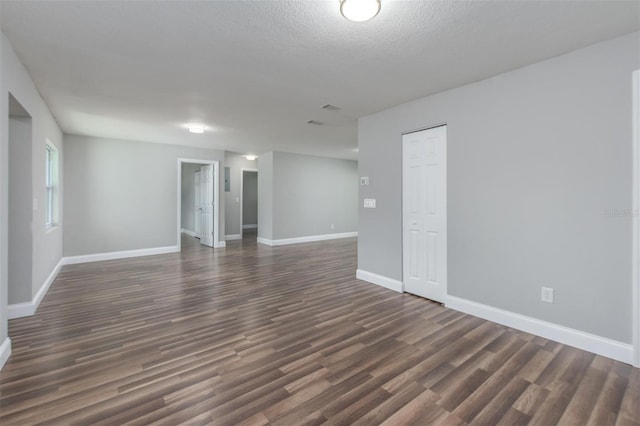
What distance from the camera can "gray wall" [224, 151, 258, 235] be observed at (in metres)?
8.43

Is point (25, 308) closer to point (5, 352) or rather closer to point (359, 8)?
point (5, 352)

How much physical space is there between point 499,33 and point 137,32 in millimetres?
2712

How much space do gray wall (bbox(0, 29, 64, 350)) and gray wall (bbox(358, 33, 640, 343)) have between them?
3921 millimetres

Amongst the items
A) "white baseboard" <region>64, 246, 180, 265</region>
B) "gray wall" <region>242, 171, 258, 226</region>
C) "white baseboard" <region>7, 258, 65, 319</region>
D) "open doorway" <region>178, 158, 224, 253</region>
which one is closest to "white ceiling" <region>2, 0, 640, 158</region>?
"white baseboard" <region>7, 258, 65, 319</region>

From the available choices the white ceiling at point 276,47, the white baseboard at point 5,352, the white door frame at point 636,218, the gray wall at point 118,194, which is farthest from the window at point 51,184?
the white door frame at point 636,218

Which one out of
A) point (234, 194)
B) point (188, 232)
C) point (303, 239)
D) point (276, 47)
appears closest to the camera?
point (276, 47)

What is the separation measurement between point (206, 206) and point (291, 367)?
6223mm

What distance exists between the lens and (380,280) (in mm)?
4145

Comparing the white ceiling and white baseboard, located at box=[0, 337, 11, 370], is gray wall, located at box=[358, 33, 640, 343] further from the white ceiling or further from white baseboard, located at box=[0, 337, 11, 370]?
white baseboard, located at box=[0, 337, 11, 370]

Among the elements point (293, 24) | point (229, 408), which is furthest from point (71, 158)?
point (229, 408)

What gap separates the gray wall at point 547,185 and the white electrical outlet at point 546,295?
41mm

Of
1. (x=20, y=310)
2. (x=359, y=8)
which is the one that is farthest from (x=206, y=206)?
(x=359, y=8)

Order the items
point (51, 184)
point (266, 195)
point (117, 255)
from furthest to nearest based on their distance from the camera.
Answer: point (266, 195) < point (117, 255) < point (51, 184)

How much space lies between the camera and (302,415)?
5.42ft
